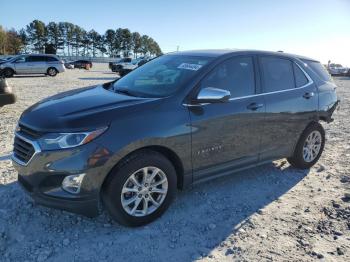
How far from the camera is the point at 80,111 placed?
358 cm

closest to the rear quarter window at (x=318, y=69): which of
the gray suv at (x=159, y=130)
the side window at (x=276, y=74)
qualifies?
the gray suv at (x=159, y=130)

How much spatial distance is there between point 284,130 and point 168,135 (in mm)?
2107

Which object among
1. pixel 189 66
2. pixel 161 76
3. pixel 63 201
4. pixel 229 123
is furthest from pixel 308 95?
pixel 63 201

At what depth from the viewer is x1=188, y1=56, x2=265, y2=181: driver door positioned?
4059 millimetres

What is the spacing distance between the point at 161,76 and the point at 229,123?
101 cm

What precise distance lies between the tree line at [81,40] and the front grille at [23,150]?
99.3 metres

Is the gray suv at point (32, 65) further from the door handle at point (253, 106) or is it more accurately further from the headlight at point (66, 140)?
the headlight at point (66, 140)

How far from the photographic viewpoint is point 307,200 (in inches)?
185

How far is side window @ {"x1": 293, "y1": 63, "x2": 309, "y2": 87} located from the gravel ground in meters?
1.46

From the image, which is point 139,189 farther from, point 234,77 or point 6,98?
point 6,98

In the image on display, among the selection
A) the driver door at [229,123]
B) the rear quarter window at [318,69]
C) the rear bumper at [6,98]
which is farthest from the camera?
the rear bumper at [6,98]

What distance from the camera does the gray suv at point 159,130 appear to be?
3.36 meters

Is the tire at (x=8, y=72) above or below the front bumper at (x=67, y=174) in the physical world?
below

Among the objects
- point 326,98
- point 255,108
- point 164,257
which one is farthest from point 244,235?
point 326,98
